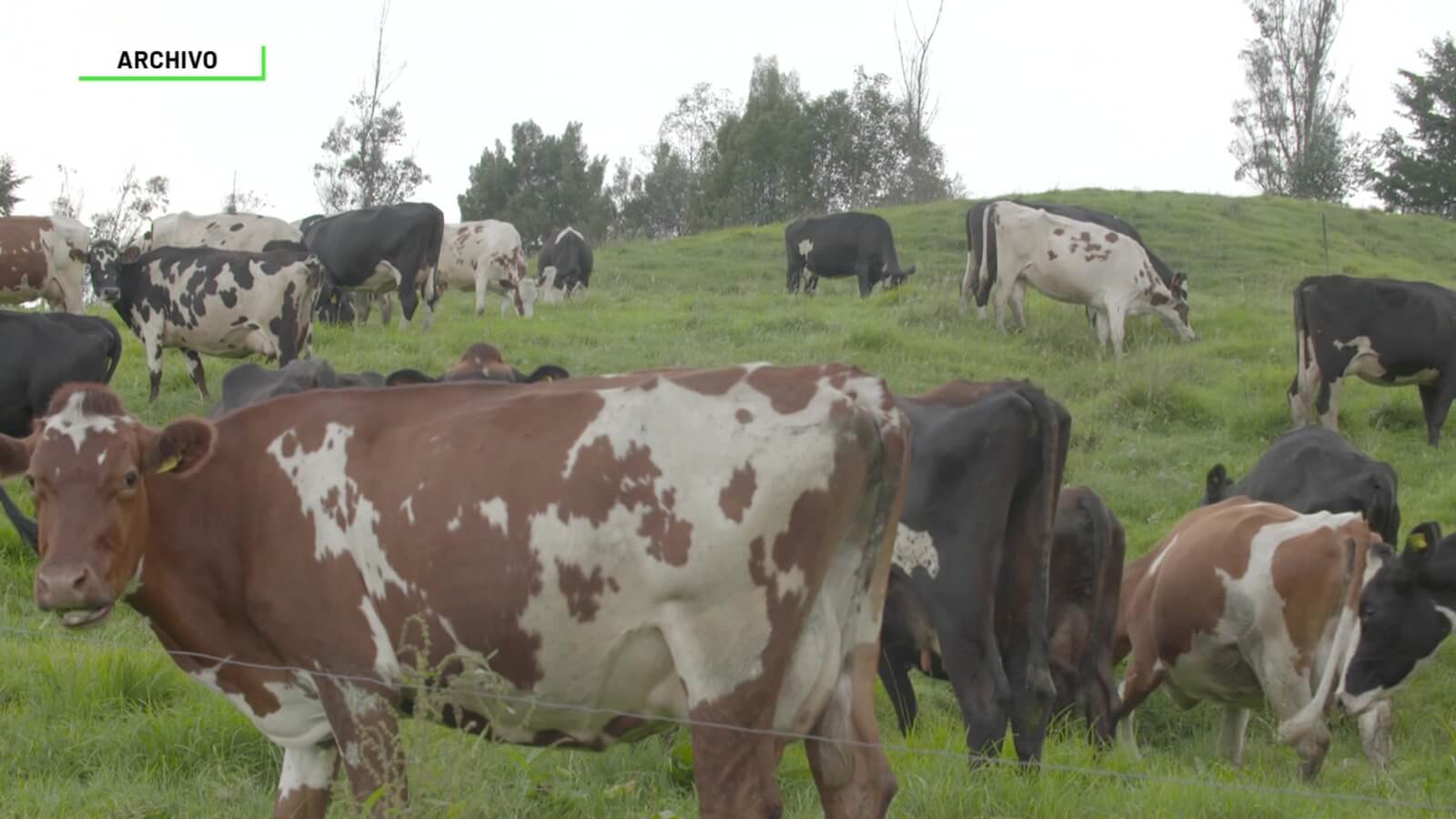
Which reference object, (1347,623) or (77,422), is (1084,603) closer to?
(1347,623)

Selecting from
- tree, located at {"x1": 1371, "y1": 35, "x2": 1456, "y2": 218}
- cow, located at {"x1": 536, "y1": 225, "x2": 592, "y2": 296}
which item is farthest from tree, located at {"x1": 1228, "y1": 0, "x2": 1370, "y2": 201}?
cow, located at {"x1": 536, "y1": 225, "x2": 592, "y2": 296}

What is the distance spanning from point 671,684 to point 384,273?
17.3 metres

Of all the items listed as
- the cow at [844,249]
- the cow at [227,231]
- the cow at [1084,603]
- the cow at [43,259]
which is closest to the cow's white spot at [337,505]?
the cow at [1084,603]

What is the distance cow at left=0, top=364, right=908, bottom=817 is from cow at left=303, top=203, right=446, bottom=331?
15.7 metres

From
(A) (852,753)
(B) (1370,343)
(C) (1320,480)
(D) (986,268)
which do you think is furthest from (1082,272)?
(A) (852,753)

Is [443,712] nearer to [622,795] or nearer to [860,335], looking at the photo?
[622,795]

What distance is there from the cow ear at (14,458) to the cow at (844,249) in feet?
79.5

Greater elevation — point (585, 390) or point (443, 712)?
point (585, 390)

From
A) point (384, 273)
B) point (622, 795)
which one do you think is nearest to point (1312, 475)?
point (622, 795)

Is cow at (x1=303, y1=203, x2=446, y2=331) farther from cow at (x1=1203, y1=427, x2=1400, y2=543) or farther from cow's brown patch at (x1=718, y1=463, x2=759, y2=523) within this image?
cow's brown patch at (x1=718, y1=463, x2=759, y2=523)

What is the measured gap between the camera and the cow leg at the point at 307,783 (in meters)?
5.59

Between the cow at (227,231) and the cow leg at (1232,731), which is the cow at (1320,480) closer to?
the cow leg at (1232,731)

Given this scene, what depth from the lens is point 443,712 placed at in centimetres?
530

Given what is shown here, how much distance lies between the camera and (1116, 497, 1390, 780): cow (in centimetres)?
830
